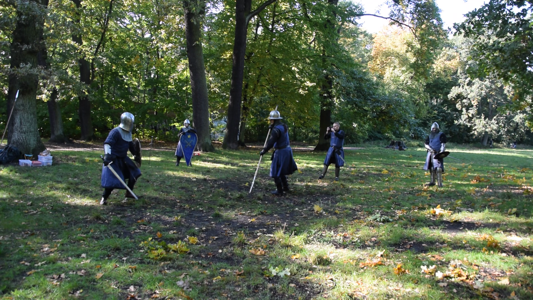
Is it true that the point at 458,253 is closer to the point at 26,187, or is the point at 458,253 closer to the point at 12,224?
the point at 12,224

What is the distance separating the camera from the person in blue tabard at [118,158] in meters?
7.63

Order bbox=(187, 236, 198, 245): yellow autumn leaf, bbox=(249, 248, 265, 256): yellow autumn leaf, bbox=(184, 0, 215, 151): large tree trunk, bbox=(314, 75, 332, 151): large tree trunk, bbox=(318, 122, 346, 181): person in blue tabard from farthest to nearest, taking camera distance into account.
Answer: bbox=(314, 75, 332, 151): large tree trunk → bbox=(184, 0, 215, 151): large tree trunk → bbox=(318, 122, 346, 181): person in blue tabard → bbox=(187, 236, 198, 245): yellow autumn leaf → bbox=(249, 248, 265, 256): yellow autumn leaf

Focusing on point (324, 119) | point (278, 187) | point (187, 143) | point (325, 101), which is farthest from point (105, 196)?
point (324, 119)

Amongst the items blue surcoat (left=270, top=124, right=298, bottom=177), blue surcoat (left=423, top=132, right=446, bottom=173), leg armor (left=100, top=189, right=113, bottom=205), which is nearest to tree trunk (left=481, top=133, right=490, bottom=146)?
blue surcoat (left=423, top=132, right=446, bottom=173)

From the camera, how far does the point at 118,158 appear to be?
26.1ft

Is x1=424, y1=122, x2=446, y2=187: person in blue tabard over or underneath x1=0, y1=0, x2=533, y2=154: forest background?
underneath

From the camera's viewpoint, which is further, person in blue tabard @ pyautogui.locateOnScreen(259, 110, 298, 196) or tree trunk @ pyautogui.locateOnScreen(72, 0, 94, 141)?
tree trunk @ pyautogui.locateOnScreen(72, 0, 94, 141)

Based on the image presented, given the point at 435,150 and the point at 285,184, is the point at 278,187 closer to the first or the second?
the point at 285,184

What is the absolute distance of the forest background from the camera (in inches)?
455

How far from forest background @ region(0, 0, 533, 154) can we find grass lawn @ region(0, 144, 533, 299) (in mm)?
3491

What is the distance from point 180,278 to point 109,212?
11.6ft

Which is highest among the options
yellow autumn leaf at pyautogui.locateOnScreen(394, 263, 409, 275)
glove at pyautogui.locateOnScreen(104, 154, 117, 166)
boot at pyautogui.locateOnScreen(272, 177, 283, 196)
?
glove at pyautogui.locateOnScreen(104, 154, 117, 166)

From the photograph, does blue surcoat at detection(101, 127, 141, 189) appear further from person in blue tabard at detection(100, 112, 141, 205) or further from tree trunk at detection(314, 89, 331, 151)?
tree trunk at detection(314, 89, 331, 151)

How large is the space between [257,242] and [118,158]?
376cm
